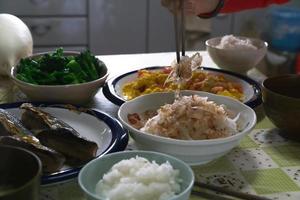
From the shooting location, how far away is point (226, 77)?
1.37 m

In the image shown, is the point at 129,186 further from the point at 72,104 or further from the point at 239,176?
the point at 72,104

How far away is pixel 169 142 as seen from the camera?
34.2 inches

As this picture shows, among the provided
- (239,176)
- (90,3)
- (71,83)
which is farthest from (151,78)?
(90,3)

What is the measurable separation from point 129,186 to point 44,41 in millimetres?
2267

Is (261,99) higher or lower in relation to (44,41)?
higher

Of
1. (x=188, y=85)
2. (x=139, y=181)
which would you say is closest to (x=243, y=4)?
(x=188, y=85)

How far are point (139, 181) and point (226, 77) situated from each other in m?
0.71

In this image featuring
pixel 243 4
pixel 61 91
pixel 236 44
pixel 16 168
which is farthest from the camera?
pixel 243 4

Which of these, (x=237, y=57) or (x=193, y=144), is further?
(x=237, y=57)

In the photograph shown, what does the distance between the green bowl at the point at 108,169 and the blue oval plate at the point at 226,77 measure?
1.13ft

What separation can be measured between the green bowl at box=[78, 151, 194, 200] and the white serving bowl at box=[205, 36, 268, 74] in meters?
0.70

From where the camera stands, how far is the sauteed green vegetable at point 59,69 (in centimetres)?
121

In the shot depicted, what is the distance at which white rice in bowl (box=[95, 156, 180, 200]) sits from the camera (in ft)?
2.31

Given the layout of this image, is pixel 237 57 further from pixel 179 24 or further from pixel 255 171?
pixel 255 171
